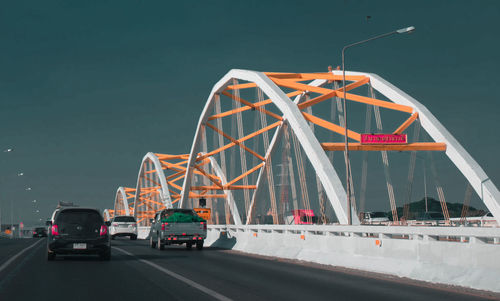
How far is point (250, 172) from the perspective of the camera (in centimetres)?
4838

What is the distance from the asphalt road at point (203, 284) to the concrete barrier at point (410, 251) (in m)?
0.38

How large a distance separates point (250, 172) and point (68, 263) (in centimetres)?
3030

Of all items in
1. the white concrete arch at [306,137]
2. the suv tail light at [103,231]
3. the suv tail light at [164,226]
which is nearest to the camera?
the suv tail light at [103,231]

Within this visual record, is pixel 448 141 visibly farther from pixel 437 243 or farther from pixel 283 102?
pixel 437 243

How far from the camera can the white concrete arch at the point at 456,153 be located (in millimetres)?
24969

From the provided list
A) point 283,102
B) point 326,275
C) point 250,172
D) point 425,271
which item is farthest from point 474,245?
point 250,172

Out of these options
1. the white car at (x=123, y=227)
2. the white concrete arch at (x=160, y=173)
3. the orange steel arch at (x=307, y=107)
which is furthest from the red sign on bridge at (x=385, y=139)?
the white concrete arch at (x=160, y=173)

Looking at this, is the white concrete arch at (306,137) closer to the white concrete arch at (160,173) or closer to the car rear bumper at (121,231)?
the car rear bumper at (121,231)

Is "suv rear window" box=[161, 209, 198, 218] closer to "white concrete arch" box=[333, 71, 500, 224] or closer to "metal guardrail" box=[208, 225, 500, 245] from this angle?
"metal guardrail" box=[208, 225, 500, 245]

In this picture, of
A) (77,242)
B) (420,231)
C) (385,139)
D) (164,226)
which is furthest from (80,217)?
(385,139)

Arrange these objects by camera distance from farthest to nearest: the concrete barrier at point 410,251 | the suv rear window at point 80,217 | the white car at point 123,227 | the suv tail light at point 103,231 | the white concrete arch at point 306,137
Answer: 1. the white car at point 123,227
2. the white concrete arch at point 306,137
3. the suv tail light at point 103,231
4. the suv rear window at point 80,217
5. the concrete barrier at point 410,251

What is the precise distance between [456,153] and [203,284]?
17.6m

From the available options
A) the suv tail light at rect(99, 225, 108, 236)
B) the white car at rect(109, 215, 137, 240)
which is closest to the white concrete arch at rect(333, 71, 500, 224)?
the suv tail light at rect(99, 225, 108, 236)

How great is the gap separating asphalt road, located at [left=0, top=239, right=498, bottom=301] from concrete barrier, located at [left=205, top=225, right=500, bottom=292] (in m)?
0.38
